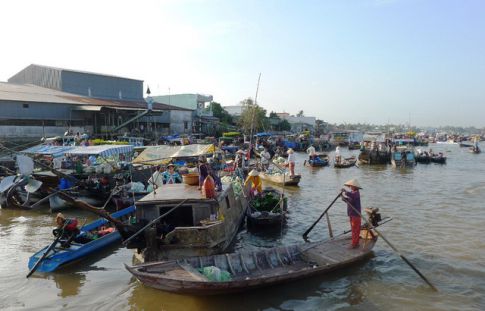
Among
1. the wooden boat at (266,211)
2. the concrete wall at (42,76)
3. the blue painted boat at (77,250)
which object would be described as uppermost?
the concrete wall at (42,76)

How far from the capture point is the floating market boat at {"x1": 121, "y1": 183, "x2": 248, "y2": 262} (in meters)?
9.35

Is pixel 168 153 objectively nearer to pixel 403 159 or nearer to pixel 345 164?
pixel 345 164

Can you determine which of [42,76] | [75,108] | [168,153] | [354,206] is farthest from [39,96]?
[354,206]

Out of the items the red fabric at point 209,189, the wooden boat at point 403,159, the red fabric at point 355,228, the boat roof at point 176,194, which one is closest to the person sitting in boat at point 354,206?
the red fabric at point 355,228

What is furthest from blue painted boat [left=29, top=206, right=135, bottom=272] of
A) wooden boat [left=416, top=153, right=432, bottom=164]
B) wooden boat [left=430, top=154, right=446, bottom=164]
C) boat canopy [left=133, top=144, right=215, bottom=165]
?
wooden boat [left=430, top=154, right=446, bottom=164]

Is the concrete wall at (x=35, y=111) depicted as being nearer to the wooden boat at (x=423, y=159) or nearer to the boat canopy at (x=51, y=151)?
the boat canopy at (x=51, y=151)

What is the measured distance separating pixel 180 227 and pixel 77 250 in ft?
11.9

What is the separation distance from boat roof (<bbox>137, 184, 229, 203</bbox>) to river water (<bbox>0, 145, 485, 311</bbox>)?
228cm

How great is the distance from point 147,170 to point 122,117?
23.7 meters

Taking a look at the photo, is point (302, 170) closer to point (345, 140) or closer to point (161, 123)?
point (161, 123)

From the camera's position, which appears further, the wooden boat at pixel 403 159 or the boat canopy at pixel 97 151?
the wooden boat at pixel 403 159

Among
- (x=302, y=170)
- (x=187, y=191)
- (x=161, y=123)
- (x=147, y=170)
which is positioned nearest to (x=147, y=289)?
(x=187, y=191)

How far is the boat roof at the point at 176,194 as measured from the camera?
9.92m

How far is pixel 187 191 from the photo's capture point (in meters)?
10.9
